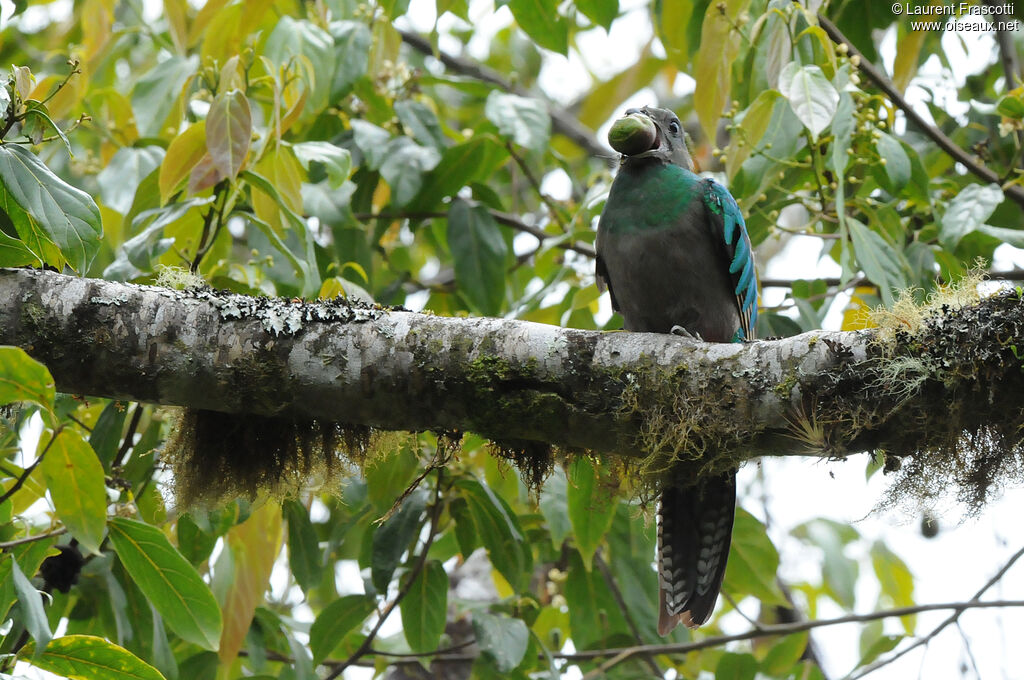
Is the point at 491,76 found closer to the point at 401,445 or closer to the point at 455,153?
the point at 455,153

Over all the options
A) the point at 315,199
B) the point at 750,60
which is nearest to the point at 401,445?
the point at 315,199

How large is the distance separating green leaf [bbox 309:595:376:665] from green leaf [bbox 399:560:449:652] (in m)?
0.15

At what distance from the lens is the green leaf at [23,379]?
173cm

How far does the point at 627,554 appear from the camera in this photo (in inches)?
A: 149

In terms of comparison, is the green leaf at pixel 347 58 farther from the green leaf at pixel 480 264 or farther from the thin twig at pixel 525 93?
the thin twig at pixel 525 93

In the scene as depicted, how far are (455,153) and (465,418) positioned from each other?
5.93 feet

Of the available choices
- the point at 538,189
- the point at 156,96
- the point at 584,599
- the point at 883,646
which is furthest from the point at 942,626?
the point at 156,96

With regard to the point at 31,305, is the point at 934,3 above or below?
above

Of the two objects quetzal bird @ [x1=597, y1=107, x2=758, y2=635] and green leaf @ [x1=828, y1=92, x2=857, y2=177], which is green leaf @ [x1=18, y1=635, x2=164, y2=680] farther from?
green leaf @ [x1=828, y1=92, x2=857, y2=177]

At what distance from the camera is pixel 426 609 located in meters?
3.29

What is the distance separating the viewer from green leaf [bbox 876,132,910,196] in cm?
321

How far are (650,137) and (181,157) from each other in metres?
1.60

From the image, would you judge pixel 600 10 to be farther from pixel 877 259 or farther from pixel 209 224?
pixel 209 224

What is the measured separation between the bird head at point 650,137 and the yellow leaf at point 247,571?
1673 mm
